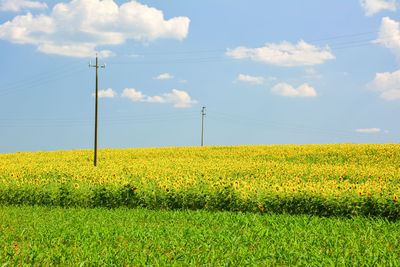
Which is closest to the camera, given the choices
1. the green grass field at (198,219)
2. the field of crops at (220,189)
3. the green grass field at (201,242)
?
the green grass field at (201,242)

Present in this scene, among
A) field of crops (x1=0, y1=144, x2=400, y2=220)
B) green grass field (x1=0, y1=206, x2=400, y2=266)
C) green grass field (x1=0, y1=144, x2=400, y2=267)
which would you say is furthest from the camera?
field of crops (x1=0, y1=144, x2=400, y2=220)

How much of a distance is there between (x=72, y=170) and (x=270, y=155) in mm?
14282

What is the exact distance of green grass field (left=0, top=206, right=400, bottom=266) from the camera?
263 inches

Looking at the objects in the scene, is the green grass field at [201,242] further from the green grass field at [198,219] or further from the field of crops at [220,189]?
the field of crops at [220,189]

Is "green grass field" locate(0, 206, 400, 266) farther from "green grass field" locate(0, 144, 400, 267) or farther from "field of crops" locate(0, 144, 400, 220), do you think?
"field of crops" locate(0, 144, 400, 220)

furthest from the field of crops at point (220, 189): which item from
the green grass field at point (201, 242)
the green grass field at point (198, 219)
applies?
the green grass field at point (201, 242)

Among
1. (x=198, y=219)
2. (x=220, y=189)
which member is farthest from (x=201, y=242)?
(x=220, y=189)

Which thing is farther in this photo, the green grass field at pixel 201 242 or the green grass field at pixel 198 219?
the green grass field at pixel 198 219

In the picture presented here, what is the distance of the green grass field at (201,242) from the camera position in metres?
6.68

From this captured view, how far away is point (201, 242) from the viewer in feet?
25.0

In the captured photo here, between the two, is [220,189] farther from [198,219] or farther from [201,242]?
[201,242]

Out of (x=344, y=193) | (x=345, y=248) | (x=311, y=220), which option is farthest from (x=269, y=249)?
(x=344, y=193)

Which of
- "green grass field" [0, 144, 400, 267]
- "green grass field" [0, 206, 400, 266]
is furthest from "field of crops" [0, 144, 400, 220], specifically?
"green grass field" [0, 206, 400, 266]

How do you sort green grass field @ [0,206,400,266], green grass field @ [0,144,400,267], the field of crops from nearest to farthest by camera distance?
green grass field @ [0,206,400,266] → green grass field @ [0,144,400,267] → the field of crops
